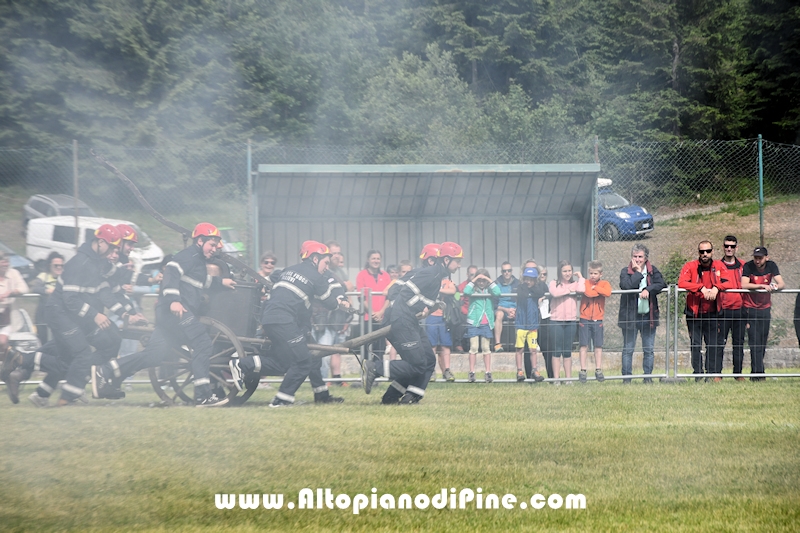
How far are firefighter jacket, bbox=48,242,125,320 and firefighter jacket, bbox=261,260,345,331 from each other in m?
1.68

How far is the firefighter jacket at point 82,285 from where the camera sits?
9.64 m

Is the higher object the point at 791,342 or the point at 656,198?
the point at 656,198

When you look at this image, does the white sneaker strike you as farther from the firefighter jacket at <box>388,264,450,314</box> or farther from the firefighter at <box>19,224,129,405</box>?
the firefighter jacket at <box>388,264,450,314</box>

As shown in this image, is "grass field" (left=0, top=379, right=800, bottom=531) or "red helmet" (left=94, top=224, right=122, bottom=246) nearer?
"grass field" (left=0, top=379, right=800, bottom=531)

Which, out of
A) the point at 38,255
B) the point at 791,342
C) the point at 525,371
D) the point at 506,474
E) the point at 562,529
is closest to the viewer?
the point at 562,529

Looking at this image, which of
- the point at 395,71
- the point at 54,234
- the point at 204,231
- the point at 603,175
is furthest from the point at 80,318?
the point at 395,71

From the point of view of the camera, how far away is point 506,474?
6129 millimetres

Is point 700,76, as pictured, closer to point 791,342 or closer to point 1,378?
point 791,342

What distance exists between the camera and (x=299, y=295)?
949 centimetres

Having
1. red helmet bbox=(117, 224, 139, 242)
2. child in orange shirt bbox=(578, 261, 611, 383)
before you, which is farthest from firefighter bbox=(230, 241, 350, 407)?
child in orange shirt bbox=(578, 261, 611, 383)

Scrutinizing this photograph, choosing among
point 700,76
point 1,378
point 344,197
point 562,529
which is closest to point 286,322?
point 1,378

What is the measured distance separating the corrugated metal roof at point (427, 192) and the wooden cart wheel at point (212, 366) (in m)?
5.15

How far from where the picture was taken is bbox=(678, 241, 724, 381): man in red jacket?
37.3ft

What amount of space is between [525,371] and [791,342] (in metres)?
3.84
